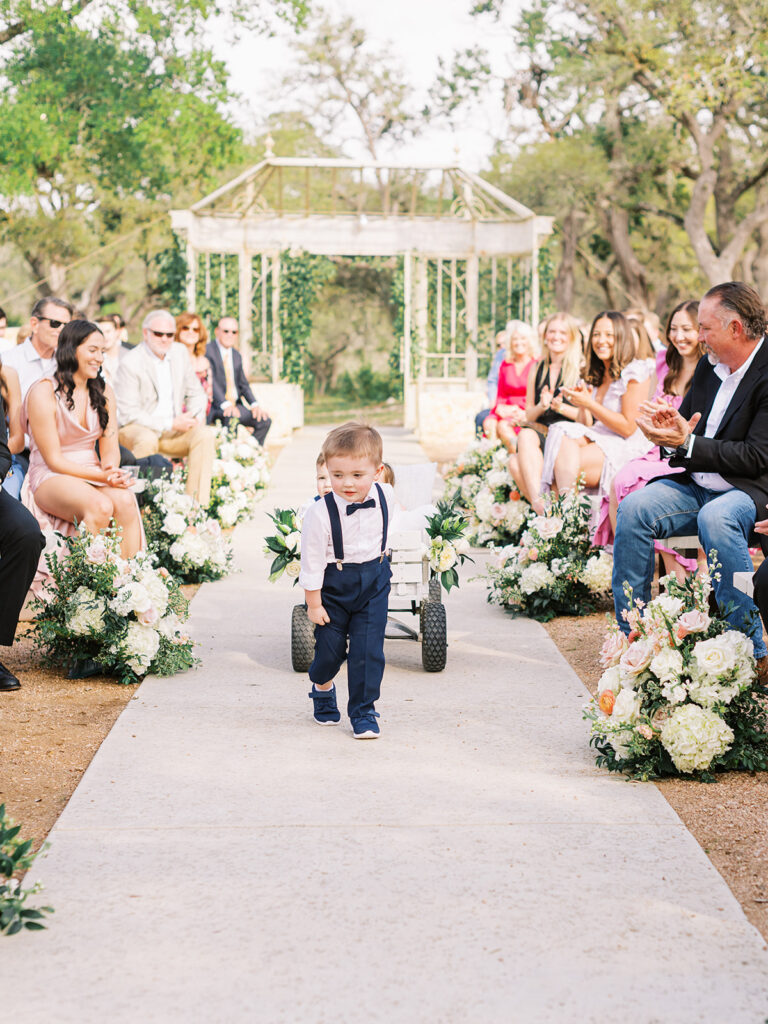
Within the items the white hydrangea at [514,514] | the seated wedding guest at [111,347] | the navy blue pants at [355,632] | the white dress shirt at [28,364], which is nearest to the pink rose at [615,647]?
the navy blue pants at [355,632]

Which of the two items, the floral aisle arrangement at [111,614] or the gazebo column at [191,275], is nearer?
the floral aisle arrangement at [111,614]

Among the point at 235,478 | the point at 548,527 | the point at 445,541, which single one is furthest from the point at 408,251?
the point at 445,541

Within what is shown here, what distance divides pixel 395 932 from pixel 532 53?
28.6m

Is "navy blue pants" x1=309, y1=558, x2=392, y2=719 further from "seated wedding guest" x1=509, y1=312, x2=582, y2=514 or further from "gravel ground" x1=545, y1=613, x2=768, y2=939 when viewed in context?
"seated wedding guest" x1=509, y1=312, x2=582, y2=514

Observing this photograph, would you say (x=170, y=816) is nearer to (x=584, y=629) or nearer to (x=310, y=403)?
(x=584, y=629)

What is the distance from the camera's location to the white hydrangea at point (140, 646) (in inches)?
219

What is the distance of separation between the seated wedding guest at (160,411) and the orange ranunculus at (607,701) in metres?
5.42

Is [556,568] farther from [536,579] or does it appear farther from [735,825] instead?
[735,825]

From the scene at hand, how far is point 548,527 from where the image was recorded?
716 centimetres

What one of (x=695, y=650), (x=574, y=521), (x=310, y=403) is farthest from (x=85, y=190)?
(x=695, y=650)

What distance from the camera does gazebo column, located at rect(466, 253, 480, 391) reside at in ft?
66.7

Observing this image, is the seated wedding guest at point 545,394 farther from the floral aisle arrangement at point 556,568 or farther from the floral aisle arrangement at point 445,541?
the floral aisle arrangement at point 445,541

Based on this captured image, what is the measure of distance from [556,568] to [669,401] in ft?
3.73

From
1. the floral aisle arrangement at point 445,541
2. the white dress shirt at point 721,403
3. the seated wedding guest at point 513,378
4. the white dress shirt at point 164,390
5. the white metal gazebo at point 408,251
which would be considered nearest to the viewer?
the white dress shirt at point 721,403
